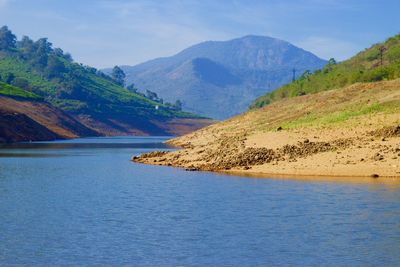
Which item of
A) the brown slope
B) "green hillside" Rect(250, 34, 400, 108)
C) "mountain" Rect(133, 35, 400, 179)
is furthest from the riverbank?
the brown slope

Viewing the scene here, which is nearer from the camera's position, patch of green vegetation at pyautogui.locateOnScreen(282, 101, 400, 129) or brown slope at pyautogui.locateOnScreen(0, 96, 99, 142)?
patch of green vegetation at pyautogui.locateOnScreen(282, 101, 400, 129)

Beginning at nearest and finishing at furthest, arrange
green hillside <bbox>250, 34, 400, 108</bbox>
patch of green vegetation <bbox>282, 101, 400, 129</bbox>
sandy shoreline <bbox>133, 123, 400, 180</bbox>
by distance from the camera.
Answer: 1. sandy shoreline <bbox>133, 123, 400, 180</bbox>
2. patch of green vegetation <bbox>282, 101, 400, 129</bbox>
3. green hillside <bbox>250, 34, 400, 108</bbox>

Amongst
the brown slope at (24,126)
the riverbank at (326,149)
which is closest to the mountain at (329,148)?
the riverbank at (326,149)

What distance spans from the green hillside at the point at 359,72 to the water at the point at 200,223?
7806 cm

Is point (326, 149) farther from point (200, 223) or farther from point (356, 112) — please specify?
point (200, 223)

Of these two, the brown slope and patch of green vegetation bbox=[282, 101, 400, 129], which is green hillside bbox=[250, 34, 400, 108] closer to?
patch of green vegetation bbox=[282, 101, 400, 129]

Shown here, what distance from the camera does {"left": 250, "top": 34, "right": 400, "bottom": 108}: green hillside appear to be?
127 meters

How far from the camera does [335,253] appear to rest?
26594 mm

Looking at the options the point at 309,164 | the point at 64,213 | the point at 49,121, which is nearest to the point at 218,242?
the point at 64,213

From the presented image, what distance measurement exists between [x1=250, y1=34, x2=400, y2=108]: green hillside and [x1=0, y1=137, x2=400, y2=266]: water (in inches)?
3073

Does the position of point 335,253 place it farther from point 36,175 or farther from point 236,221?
point 36,175

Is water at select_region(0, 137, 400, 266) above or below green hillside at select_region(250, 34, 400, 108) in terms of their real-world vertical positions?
below

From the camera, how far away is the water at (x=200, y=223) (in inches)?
1032

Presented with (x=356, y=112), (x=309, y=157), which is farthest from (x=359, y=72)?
(x=309, y=157)
